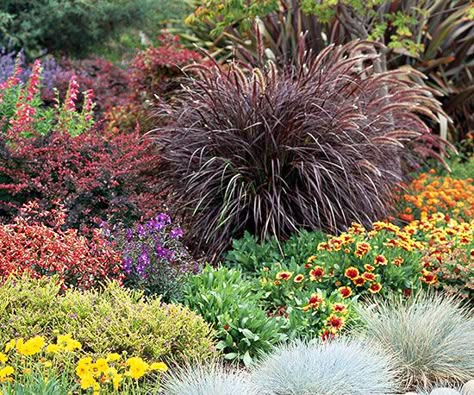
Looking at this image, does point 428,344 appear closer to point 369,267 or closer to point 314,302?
point 314,302

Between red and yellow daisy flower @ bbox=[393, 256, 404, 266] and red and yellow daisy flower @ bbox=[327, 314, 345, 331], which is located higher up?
red and yellow daisy flower @ bbox=[393, 256, 404, 266]

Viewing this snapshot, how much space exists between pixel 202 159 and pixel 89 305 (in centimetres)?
228

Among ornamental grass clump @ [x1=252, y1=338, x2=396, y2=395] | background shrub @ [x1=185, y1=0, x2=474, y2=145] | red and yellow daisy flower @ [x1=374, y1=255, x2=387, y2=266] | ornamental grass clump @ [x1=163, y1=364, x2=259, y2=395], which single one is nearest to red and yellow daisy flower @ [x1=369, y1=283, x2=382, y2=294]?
red and yellow daisy flower @ [x1=374, y1=255, x2=387, y2=266]

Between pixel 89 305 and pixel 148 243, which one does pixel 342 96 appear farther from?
pixel 89 305

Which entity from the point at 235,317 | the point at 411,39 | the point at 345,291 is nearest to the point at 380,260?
the point at 345,291

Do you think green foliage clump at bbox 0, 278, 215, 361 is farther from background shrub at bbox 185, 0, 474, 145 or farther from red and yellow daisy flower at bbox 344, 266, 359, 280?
background shrub at bbox 185, 0, 474, 145

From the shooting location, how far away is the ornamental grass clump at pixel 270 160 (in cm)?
573

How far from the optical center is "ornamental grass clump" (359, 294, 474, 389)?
13.2 ft

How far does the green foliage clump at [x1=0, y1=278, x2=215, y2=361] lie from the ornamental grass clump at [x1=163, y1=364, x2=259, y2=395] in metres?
0.16

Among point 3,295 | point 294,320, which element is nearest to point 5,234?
point 3,295

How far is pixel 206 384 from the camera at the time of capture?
3.37 metres

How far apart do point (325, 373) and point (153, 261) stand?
1.51m

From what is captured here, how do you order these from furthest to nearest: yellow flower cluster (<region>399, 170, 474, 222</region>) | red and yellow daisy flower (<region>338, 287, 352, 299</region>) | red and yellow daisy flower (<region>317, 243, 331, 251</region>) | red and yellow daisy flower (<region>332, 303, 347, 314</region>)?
yellow flower cluster (<region>399, 170, 474, 222</region>) → red and yellow daisy flower (<region>317, 243, 331, 251</region>) → red and yellow daisy flower (<region>338, 287, 352, 299</region>) → red and yellow daisy flower (<region>332, 303, 347, 314</region>)

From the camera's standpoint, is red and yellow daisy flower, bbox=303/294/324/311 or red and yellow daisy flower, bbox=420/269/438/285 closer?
red and yellow daisy flower, bbox=303/294/324/311
